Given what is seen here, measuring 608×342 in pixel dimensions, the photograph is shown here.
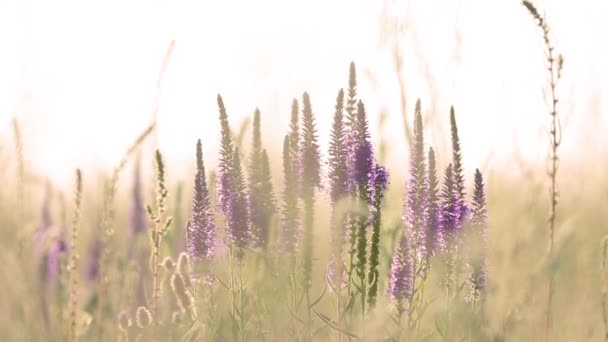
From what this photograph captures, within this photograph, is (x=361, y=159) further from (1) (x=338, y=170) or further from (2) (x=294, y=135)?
(2) (x=294, y=135)

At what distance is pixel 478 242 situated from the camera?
2164mm

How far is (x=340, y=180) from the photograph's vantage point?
2.21 metres

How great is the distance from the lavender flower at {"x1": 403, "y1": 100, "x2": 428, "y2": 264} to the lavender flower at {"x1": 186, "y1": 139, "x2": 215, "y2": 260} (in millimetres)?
507

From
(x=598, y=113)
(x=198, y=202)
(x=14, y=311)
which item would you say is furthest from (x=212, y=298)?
(x=598, y=113)

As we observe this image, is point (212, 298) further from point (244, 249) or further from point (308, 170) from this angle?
point (308, 170)

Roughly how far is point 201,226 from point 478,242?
0.71 m

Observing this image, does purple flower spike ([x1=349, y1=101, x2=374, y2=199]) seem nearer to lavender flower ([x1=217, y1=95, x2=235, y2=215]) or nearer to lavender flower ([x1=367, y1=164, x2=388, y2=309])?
lavender flower ([x1=367, y1=164, x2=388, y2=309])

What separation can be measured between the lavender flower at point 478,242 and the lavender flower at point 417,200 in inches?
4.8

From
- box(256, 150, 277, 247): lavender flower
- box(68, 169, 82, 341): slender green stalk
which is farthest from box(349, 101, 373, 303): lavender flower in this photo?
box(68, 169, 82, 341): slender green stalk

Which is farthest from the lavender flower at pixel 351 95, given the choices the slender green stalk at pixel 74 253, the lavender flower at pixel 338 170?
the slender green stalk at pixel 74 253

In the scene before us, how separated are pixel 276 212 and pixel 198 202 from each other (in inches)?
8.4

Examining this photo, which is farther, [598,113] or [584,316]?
[598,113]

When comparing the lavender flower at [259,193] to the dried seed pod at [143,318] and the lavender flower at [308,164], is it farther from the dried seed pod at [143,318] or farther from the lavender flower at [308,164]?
the dried seed pod at [143,318]

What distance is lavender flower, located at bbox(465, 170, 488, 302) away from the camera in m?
2.19
